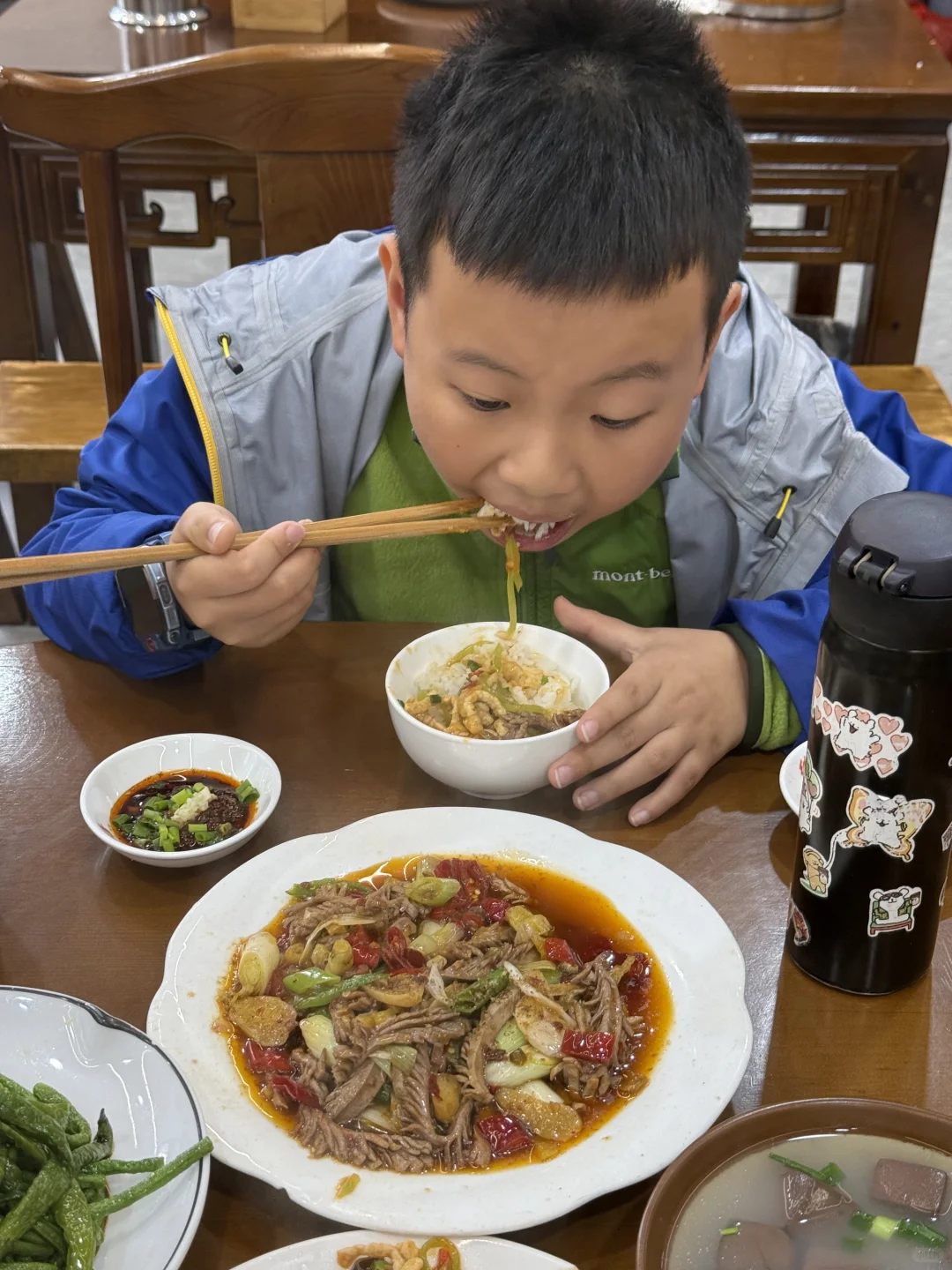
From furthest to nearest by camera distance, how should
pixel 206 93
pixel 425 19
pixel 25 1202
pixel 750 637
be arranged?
pixel 425 19 < pixel 206 93 < pixel 750 637 < pixel 25 1202

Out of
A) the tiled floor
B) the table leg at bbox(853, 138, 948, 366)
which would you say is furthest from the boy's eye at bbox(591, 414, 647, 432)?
the tiled floor

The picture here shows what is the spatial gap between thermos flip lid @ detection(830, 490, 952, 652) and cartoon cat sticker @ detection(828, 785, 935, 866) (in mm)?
157

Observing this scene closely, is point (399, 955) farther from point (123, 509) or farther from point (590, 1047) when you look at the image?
point (123, 509)

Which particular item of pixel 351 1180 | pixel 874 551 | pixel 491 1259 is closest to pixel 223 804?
pixel 351 1180

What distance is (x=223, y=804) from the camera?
144 centimetres

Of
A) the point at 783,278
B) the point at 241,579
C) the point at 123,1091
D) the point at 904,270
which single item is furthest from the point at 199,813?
the point at 783,278

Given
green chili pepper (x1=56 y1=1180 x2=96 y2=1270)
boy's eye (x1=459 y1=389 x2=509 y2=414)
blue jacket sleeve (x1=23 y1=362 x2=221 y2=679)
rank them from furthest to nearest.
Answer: blue jacket sleeve (x1=23 y1=362 x2=221 y2=679) < boy's eye (x1=459 y1=389 x2=509 y2=414) < green chili pepper (x1=56 y1=1180 x2=96 y2=1270)

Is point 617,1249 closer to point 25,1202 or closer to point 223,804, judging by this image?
point 25,1202

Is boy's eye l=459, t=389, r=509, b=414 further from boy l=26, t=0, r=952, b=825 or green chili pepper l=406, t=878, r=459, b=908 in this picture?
green chili pepper l=406, t=878, r=459, b=908


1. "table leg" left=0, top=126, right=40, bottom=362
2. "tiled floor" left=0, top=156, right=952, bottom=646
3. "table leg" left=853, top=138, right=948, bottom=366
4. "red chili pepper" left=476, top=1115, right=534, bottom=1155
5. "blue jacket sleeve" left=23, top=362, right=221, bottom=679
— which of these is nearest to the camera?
"red chili pepper" left=476, top=1115, right=534, bottom=1155

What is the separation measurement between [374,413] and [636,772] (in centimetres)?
80

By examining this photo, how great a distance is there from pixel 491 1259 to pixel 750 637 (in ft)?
3.12

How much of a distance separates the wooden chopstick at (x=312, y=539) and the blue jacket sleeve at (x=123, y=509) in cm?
16

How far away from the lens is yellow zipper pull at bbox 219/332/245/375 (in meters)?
1.90
